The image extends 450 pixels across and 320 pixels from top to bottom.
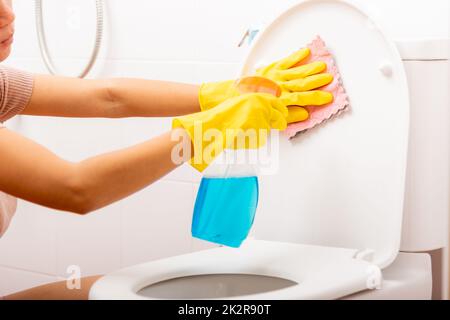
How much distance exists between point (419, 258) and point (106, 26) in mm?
906

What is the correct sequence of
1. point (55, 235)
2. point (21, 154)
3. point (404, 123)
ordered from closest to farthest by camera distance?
point (21, 154) < point (404, 123) < point (55, 235)

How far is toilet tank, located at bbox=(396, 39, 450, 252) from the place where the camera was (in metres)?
1.12

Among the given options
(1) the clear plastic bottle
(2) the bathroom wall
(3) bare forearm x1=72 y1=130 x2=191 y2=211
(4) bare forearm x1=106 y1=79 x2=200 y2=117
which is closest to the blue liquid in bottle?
(1) the clear plastic bottle

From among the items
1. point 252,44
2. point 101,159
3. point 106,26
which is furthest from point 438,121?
point 106,26

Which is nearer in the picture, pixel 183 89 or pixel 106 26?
pixel 183 89

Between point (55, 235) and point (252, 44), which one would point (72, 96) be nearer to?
point (252, 44)

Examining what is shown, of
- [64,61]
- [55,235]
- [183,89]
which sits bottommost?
[55,235]

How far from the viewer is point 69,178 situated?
0.93 m

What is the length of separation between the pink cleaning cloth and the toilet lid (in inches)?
0.4

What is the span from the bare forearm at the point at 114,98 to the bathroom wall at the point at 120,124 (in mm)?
261

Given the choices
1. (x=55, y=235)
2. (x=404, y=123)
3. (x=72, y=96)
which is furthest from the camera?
(x=55, y=235)

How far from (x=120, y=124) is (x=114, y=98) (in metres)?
0.41

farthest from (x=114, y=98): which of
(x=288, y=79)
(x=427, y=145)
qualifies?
(x=427, y=145)

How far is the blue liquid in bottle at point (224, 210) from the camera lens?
3.39ft
